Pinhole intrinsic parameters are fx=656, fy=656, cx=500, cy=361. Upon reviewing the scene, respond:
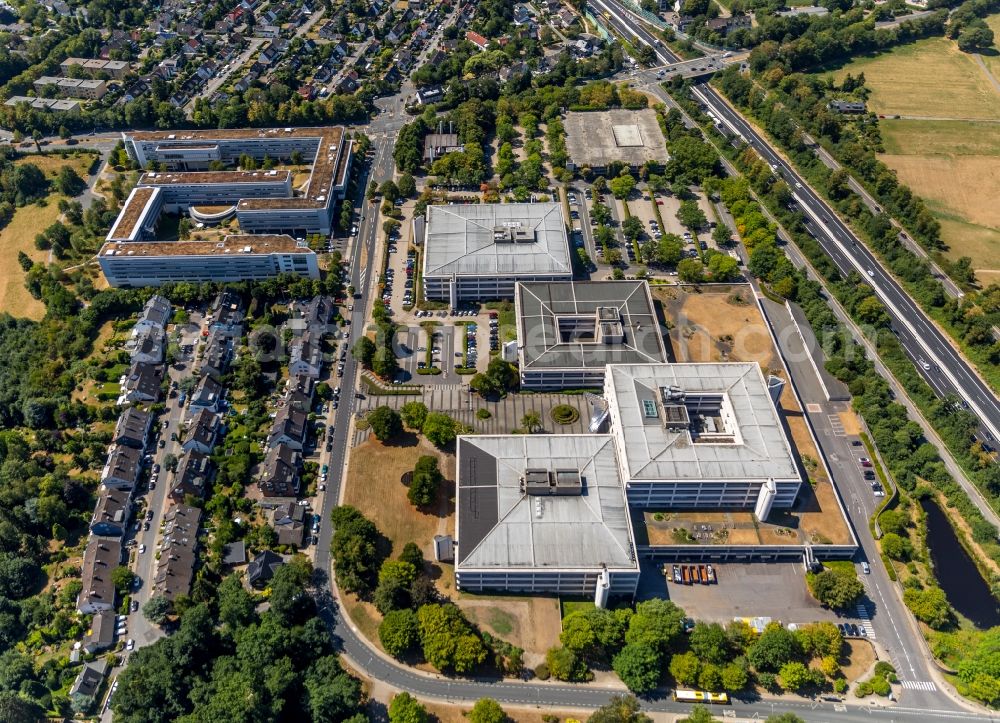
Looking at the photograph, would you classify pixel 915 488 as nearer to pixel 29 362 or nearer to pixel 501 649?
pixel 501 649

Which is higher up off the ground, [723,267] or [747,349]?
[723,267]

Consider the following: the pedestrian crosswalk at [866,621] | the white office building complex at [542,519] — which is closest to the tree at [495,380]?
the white office building complex at [542,519]

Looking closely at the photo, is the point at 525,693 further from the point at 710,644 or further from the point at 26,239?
the point at 26,239

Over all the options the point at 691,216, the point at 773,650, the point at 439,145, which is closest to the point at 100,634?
the point at 773,650

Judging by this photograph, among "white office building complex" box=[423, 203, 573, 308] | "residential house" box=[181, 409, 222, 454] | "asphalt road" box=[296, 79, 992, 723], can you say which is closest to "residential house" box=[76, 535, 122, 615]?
"residential house" box=[181, 409, 222, 454]

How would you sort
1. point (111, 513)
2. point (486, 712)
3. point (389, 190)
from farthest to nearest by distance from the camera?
point (389, 190) → point (111, 513) → point (486, 712)

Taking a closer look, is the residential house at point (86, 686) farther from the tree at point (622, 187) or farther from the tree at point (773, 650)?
the tree at point (622, 187)

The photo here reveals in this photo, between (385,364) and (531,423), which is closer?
(531,423)

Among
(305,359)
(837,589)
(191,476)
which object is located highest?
(305,359)
